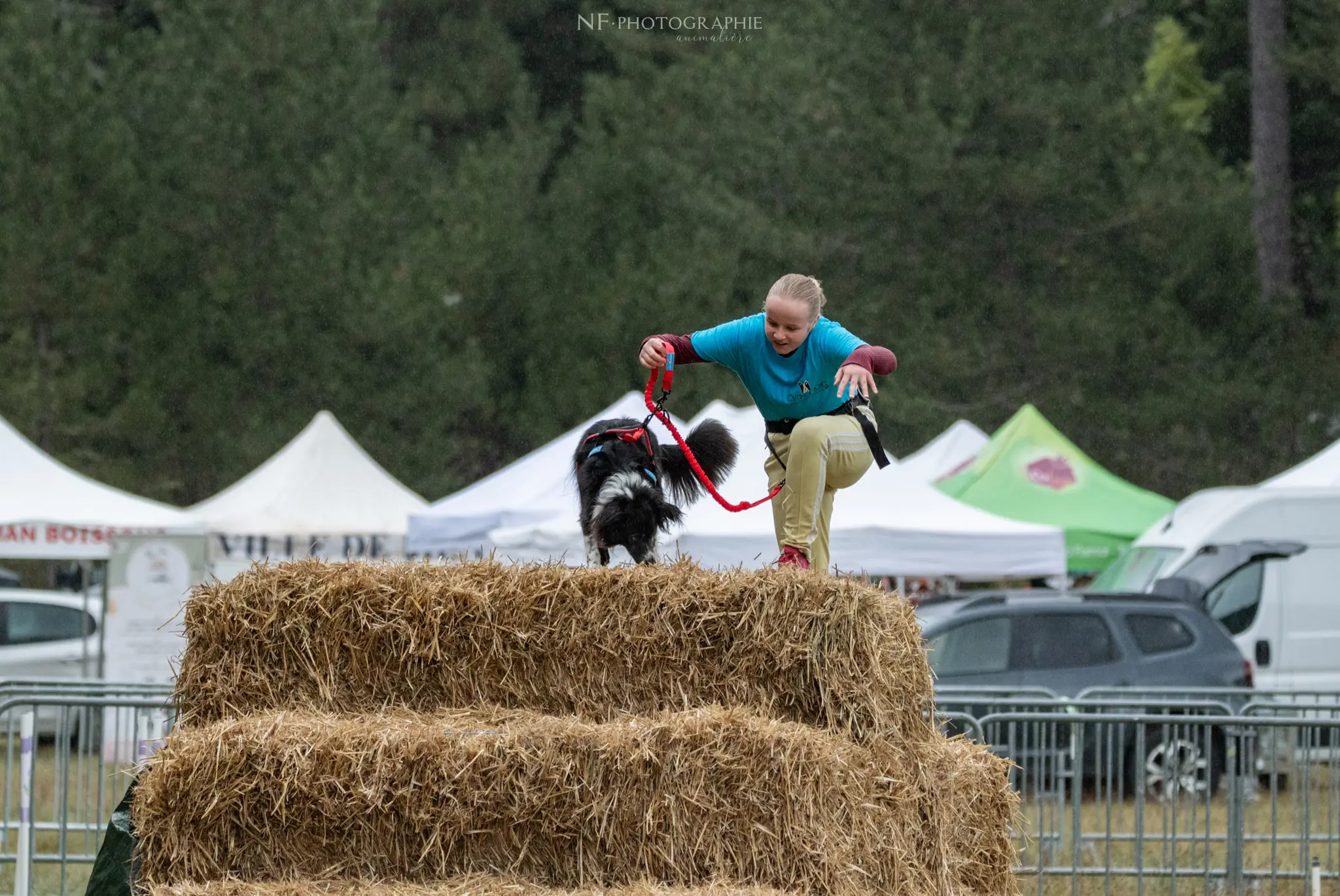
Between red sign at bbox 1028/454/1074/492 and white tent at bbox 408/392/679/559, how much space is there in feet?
15.8

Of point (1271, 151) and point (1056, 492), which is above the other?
point (1271, 151)

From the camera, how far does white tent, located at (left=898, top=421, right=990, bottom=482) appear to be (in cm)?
2044

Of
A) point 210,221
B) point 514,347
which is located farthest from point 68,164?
point 514,347

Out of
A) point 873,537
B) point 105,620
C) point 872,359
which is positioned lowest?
point 105,620

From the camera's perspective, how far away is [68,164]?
26.5 meters

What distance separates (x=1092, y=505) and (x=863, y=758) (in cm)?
1428

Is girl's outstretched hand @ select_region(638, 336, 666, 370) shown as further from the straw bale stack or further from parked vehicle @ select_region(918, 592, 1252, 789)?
parked vehicle @ select_region(918, 592, 1252, 789)

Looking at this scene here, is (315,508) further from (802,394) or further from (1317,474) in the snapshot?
(802,394)

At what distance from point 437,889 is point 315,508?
1439cm

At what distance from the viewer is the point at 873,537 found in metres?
14.8

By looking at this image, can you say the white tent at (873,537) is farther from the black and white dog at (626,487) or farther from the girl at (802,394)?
the girl at (802,394)

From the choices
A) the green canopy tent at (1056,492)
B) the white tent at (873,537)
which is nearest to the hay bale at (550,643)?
the white tent at (873,537)

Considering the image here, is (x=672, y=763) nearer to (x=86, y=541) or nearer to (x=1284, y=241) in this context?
(x=86, y=541)

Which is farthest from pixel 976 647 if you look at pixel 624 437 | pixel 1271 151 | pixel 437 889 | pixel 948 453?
pixel 1271 151
